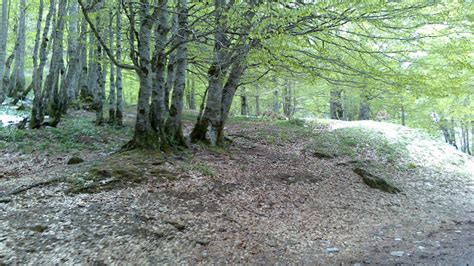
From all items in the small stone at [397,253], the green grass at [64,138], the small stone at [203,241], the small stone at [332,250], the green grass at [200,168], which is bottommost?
the small stone at [332,250]

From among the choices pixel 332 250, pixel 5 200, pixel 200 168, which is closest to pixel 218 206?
pixel 200 168

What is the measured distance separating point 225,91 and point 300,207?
4.60 m

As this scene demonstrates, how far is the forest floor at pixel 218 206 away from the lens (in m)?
4.50

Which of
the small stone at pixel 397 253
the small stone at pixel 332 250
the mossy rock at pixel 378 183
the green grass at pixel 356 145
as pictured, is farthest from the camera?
the green grass at pixel 356 145

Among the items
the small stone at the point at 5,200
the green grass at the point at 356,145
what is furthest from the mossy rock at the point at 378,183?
the small stone at the point at 5,200

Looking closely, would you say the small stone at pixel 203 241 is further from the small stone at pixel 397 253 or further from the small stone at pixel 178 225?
the small stone at pixel 397 253

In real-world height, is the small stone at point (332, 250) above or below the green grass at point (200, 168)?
below

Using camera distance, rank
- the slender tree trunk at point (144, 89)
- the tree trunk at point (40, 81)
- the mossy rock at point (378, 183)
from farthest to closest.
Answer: the tree trunk at point (40, 81) → the mossy rock at point (378, 183) → the slender tree trunk at point (144, 89)

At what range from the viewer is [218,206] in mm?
6074

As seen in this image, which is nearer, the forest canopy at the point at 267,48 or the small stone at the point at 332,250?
the small stone at the point at 332,250

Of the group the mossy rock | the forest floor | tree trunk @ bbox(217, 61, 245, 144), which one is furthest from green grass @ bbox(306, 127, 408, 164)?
tree trunk @ bbox(217, 61, 245, 144)

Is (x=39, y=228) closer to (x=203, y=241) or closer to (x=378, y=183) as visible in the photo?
(x=203, y=241)

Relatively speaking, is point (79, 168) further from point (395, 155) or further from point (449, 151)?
point (449, 151)

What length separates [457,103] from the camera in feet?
56.7
